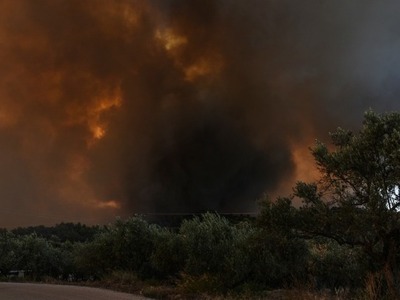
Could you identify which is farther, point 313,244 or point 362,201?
point 313,244

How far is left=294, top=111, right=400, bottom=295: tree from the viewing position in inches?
581

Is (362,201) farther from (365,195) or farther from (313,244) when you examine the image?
(313,244)

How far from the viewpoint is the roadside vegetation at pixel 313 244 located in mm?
15016

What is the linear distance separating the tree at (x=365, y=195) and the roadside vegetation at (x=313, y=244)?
3 cm

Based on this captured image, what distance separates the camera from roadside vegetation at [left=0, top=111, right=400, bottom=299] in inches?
591

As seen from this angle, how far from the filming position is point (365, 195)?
15781 millimetres

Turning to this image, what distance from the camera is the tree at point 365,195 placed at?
14.8 m

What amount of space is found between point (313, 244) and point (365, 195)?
479 cm

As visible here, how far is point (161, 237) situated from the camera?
30406 millimetres

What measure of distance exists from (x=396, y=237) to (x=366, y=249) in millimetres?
1179

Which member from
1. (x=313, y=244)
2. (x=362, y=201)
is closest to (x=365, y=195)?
(x=362, y=201)

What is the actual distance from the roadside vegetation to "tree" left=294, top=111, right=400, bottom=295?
0.03m

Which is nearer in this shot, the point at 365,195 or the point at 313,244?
the point at 365,195

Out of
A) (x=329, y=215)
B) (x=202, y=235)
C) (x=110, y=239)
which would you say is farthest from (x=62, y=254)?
(x=329, y=215)
